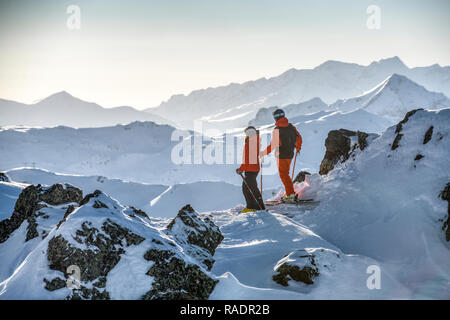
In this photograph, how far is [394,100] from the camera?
82.8 metres

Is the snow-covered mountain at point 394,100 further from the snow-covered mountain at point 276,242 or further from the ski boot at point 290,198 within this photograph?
the snow-covered mountain at point 276,242

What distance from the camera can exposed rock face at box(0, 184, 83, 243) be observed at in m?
5.59

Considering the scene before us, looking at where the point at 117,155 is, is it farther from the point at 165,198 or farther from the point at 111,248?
the point at 111,248

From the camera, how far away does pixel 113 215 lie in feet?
12.4

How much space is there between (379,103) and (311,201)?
282 ft

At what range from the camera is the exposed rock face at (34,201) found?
5.59 meters

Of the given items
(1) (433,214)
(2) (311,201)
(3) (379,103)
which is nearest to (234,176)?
(2) (311,201)

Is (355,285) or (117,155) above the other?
(355,285)

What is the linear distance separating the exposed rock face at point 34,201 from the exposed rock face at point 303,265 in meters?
4.12

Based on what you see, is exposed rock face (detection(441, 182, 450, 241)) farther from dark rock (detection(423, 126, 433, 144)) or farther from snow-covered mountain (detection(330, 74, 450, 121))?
snow-covered mountain (detection(330, 74, 450, 121))

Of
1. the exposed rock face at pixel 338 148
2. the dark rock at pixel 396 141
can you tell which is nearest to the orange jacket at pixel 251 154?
the exposed rock face at pixel 338 148

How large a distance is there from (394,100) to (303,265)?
90.9 meters

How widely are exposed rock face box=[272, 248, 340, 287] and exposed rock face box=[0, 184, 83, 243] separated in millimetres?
4118

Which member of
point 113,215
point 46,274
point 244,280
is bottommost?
point 244,280
